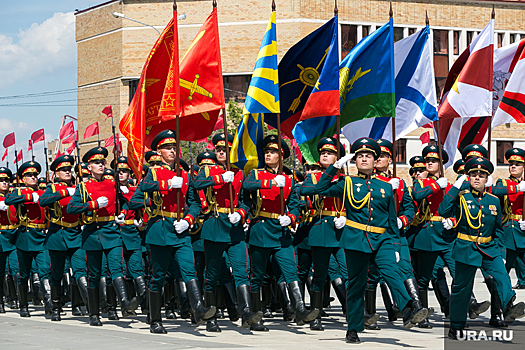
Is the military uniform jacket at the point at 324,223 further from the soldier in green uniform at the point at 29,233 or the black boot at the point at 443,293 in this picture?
the soldier in green uniform at the point at 29,233


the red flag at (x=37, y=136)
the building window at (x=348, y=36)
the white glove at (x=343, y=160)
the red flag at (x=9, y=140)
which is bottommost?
the white glove at (x=343, y=160)

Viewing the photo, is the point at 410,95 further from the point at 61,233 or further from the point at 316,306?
the point at 61,233

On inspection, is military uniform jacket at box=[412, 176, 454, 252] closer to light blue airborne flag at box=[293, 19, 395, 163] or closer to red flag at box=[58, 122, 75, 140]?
light blue airborne flag at box=[293, 19, 395, 163]

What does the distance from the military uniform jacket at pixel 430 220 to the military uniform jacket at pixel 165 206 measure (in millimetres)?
2825

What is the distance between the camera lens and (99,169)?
10.9 m

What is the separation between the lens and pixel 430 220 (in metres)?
10.7

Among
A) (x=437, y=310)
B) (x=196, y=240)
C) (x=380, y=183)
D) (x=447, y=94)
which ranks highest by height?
(x=447, y=94)

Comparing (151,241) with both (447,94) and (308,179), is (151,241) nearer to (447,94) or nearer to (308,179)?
(308,179)

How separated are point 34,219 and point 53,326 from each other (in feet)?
7.83

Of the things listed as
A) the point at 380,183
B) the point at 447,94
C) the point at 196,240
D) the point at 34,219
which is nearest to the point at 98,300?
the point at 196,240

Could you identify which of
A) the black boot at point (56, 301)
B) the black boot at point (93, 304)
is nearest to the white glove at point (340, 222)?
the black boot at point (93, 304)

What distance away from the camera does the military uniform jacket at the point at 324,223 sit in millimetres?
9797

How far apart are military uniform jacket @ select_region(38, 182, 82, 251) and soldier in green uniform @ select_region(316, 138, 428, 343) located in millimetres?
4072

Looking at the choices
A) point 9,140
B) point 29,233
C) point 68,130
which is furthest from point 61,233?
point 68,130
